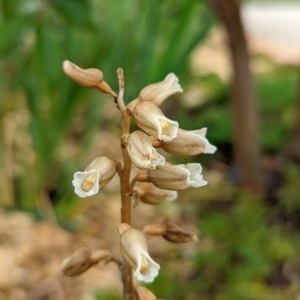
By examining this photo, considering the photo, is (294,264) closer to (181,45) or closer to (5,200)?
(181,45)

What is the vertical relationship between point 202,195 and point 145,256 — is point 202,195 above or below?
below

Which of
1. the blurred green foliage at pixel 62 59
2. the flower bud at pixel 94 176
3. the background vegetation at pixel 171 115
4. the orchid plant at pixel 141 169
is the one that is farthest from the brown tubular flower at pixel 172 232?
the blurred green foliage at pixel 62 59

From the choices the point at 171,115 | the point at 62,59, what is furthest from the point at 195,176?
the point at 171,115

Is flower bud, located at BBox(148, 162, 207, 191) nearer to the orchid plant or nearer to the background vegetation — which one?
the orchid plant

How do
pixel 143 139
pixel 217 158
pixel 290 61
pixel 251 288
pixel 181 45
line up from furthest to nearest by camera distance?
pixel 290 61 < pixel 217 158 < pixel 181 45 < pixel 251 288 < pixel 143 139

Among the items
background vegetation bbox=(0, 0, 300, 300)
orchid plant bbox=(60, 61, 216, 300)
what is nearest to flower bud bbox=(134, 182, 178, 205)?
orchid plant bbox=(60, 61, 216, 300)

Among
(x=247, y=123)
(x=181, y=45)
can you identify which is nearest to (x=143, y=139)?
(x=181, y=45)

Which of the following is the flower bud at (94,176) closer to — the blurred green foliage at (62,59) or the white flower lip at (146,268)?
the white flower lip at (146,268)
